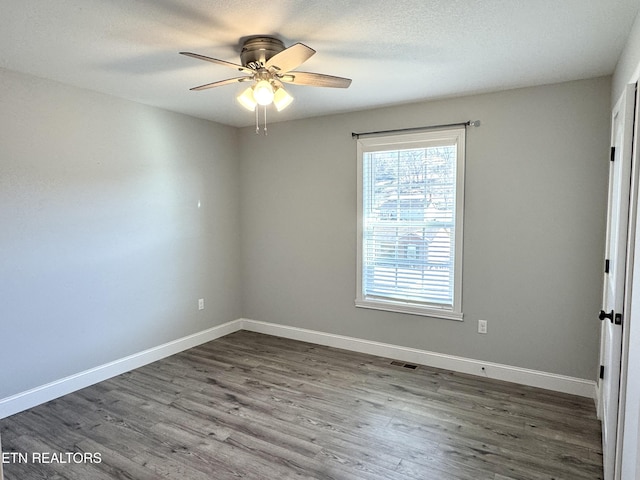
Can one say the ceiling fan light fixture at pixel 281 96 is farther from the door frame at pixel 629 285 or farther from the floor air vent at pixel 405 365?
the floor air vent at pixel 405 365

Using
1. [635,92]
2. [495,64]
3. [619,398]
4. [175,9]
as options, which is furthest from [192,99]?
[619,398]

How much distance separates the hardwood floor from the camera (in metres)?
2.20

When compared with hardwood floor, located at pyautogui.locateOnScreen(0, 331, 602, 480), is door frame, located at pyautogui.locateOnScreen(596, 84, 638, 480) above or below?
above

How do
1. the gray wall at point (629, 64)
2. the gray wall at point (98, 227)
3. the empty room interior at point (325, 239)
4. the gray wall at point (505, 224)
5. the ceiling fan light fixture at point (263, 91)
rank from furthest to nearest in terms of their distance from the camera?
the gray wall at point (505, 224), the gray wall at point (98, 227), the ceiling fan light fixture at point (263, 91), the empty room interior at point (325, 239), the gray wall at point (629, 64)

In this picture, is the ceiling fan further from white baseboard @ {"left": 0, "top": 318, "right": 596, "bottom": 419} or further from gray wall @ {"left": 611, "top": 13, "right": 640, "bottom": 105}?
white baseboard @ {"left": 0, "top": 318, "right": 596, "bottom": 419}

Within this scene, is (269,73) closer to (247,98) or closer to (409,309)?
(247,98)

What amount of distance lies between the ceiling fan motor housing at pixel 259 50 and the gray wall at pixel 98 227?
172 centimetres

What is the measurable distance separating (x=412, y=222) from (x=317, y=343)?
1.71 m

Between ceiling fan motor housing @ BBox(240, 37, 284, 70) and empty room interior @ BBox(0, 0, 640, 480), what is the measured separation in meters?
0.01

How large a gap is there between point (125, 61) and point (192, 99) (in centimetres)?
90

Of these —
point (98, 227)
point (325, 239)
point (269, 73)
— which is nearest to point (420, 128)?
point (325, 239)

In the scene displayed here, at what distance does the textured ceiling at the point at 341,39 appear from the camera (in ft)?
6.29

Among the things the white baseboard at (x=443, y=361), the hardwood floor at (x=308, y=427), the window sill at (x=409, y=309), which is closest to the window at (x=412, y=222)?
the window sill at (x=409, y=309)

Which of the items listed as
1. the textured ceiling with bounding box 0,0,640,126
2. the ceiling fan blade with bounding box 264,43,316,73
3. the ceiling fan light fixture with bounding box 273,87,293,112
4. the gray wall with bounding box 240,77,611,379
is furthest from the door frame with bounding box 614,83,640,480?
the ceiling fan light fixture with bounding box 273,87,293,112
